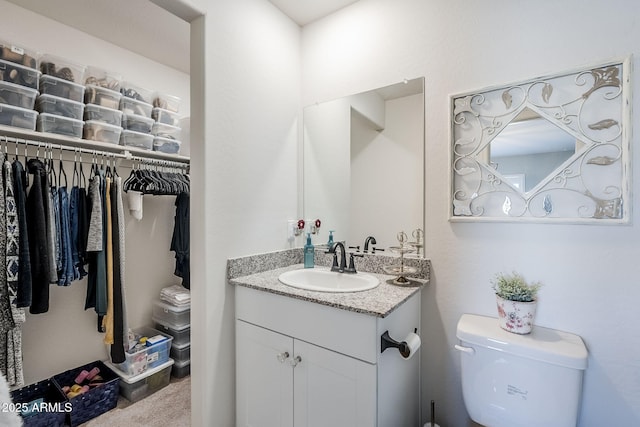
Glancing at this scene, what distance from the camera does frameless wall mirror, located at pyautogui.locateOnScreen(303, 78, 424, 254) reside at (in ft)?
5.08

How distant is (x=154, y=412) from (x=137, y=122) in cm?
195

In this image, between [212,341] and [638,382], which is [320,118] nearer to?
[212,341]

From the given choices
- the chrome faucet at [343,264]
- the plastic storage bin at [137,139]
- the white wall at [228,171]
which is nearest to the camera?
the white wall at [228,171]

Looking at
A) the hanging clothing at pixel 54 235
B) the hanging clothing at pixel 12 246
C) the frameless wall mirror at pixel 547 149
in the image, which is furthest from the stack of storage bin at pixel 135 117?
the frameless wall mirror at pixel 547 149

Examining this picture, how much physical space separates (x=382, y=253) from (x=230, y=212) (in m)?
0.89

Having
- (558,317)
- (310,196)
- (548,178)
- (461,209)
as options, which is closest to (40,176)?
(310,196)

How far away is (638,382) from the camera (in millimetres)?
1062

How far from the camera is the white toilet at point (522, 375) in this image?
1019 millimetres

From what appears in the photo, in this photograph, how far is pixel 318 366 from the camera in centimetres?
121

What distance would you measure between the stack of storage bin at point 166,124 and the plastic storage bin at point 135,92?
5cm

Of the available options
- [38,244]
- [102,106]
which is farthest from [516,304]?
[102,106]

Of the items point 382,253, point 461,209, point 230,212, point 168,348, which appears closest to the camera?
point 461,209

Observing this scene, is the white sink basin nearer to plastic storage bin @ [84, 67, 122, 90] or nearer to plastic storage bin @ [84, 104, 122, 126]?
plastic storage bin @ [84, 104, 122, 126]

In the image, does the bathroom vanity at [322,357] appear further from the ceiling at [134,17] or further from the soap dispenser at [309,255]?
the ceiling at [134,17]
